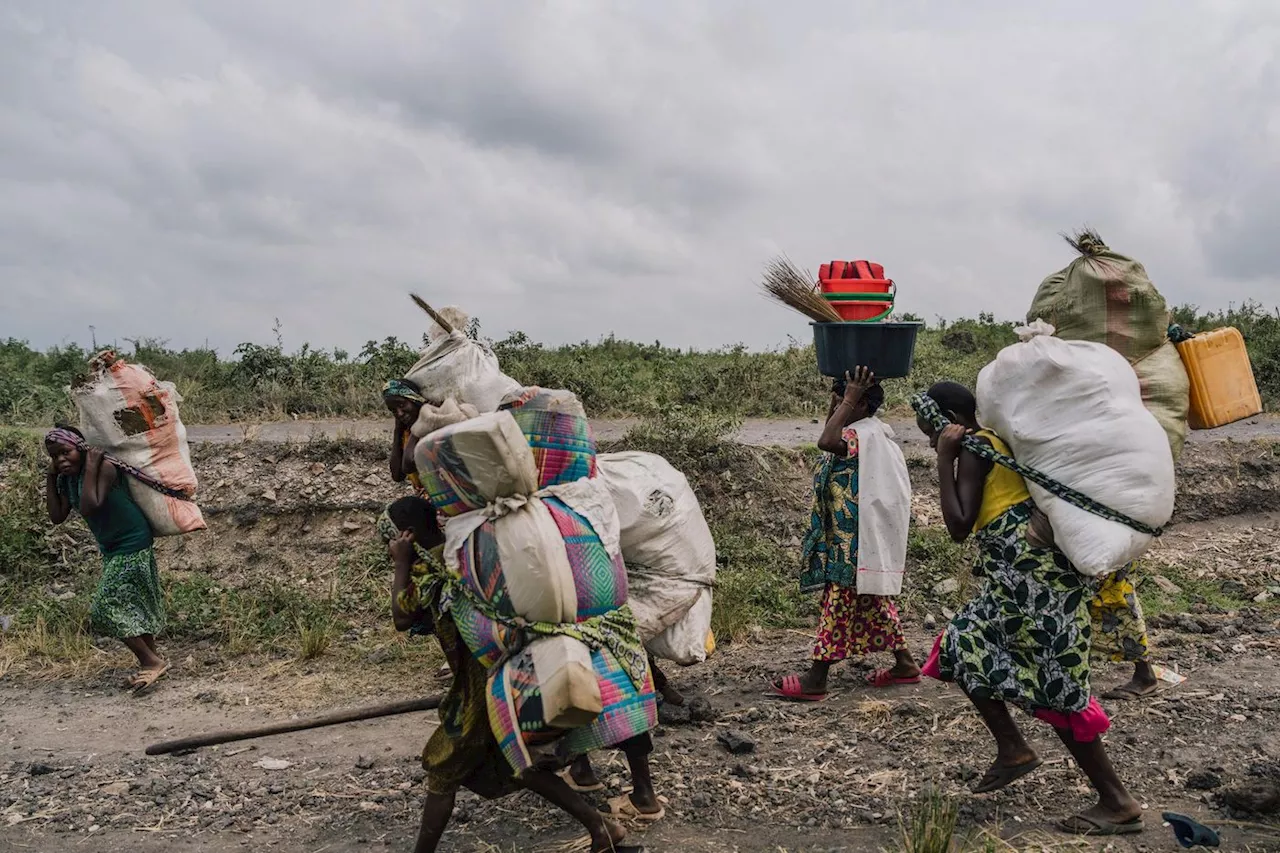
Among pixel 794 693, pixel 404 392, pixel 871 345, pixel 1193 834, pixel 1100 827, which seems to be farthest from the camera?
pixel 794 693

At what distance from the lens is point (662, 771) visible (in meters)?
4.17

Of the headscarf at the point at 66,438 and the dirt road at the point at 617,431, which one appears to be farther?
the dirt road at the point at 617,431

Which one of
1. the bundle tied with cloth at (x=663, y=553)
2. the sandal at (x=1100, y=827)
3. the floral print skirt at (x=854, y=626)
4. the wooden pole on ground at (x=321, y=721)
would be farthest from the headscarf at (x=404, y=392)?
the sandal at (x=1100, y=827)

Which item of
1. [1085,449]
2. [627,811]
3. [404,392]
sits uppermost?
[404,392]

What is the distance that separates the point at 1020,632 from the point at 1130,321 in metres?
1.57

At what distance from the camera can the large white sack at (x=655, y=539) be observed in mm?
4129

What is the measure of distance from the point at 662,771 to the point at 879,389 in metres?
1.87

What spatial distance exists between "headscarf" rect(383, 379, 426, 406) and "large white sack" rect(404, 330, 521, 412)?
0.09 ft

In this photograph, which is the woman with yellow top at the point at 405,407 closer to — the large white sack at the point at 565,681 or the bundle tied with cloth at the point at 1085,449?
the large white sack at the point at 565,681

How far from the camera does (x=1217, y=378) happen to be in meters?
4.41

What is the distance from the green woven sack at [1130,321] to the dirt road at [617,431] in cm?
415

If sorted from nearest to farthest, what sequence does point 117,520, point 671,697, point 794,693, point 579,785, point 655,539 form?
point 579,785 < point 655,539 < point 671,697 < point 794,693 < point 117,520

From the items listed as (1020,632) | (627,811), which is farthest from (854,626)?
(627,811)

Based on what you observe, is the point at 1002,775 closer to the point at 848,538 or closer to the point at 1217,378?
the point at 848,538
